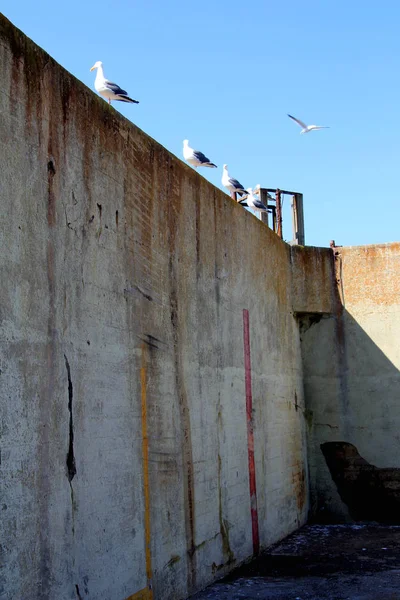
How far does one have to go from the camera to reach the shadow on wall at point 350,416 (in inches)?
346

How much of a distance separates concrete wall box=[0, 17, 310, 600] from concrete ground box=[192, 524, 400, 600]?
21 centimetres

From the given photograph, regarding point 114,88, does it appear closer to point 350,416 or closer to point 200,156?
point 200,156

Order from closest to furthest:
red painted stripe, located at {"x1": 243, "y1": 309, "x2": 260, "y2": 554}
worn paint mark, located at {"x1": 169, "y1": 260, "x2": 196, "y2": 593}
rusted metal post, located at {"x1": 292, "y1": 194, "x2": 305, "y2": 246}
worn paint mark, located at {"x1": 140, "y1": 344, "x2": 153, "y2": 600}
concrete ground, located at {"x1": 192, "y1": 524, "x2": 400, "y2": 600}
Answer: worn paint mark, located at {"x1": 140, "y1": 344, "x2": 153, "y2": 600} < worn paint mark, located at {"x1": 169, "y1": 260, "x2": 196, "y2": 593} < concrete ground, located at {"x1": 192, "y1": 524, "x2": 400, "y2": 600} < red painted stripe, located at {"x1": 243, "y1": 309, "x2": 260, "y2": 554} < rusted metal post, located at {"x1": 292, "y1": 194, "x2": 305, "y2": 246}

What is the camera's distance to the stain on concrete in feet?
28.5

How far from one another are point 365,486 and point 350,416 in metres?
0.83

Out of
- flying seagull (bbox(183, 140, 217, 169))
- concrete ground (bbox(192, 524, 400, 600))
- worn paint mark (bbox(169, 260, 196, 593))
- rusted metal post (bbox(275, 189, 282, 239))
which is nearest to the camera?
worn paint mark (bbox(169, 260, 196, 593))

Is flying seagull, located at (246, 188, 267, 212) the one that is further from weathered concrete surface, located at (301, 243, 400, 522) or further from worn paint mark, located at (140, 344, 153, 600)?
worn paint mark, located at (140, 344, 153, 600)

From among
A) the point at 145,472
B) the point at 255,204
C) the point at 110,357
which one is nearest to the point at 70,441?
the point at 110,357

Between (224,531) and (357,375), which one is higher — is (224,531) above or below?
below

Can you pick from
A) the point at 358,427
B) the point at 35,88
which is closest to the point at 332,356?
the point at 358,427

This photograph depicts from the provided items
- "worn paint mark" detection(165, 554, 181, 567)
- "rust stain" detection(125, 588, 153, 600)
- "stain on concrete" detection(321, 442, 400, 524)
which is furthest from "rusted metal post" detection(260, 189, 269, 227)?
"rust stain" detection(125, 588, 153, 600)

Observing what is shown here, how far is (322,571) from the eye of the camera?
6.31 meters

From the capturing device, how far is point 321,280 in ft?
30.4

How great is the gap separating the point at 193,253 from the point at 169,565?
2323 millimetres
